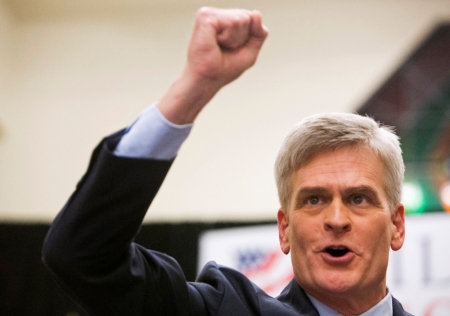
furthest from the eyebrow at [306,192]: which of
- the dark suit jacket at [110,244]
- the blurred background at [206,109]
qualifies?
the blurred background at [206,109]

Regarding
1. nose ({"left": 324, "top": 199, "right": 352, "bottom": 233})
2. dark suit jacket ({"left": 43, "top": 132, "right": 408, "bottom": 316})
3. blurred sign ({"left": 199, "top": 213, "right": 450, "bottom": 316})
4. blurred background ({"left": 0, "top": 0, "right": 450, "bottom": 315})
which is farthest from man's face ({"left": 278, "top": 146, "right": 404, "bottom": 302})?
blurred background ({"left": 0, "top": 0, "right": 450, "bottom": 315})

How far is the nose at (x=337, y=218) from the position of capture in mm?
1191

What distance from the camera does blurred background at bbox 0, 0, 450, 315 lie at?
5.00 metres

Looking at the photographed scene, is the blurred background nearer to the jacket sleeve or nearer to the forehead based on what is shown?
the forehead

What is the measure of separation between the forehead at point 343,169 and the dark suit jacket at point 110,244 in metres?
0.39

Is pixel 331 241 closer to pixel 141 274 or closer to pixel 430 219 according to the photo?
pixel 141 274

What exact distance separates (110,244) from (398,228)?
711mm

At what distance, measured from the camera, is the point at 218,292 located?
3.71 feet

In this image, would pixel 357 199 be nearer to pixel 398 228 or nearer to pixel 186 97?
pixel 398 228

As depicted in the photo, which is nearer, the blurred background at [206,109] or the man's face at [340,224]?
the man's face at [340,224]

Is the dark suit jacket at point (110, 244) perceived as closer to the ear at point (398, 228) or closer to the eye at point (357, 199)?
the eye at point (357, 199)

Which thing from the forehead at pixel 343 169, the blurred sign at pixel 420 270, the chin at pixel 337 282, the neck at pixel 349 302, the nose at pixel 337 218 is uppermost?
the forehead at pixel 343 169

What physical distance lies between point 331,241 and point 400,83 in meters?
4.37

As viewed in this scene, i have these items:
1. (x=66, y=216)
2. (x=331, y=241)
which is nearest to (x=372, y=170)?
(x=331, y=241)
